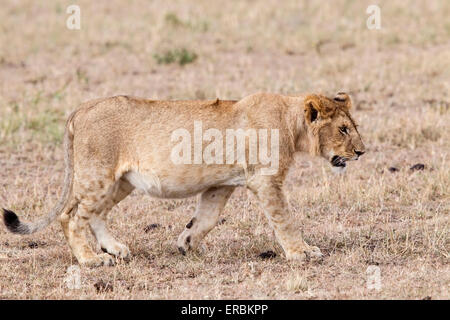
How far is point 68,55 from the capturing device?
15.4 m

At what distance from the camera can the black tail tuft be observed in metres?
6.85

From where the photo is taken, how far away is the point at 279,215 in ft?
22.9

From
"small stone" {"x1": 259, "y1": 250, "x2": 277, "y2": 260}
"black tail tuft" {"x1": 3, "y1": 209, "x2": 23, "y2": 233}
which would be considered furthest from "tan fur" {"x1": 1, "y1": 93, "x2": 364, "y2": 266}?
"black tail tuft" {"x1": 3, "y1": 209, "x2": 23, "y2": 233}

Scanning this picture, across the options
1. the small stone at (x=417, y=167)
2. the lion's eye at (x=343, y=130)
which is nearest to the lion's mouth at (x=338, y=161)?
Result: the lion's eye at (x=343, y=130)

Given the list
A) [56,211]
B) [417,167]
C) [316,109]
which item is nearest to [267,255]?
[316,109]

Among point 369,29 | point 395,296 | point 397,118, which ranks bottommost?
point 395,296

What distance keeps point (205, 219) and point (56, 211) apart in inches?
46.2

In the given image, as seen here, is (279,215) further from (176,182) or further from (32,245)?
(32,245)

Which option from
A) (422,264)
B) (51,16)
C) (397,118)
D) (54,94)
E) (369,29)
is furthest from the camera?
(51,16)

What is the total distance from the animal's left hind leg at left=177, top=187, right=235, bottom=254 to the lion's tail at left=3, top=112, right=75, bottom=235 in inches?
38.0

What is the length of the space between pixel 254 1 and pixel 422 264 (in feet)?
43.2

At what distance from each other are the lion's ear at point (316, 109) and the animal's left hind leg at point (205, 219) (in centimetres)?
87

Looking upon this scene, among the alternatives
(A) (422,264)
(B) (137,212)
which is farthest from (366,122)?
(A) (422,264)

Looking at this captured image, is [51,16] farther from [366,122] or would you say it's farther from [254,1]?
[366,122]
